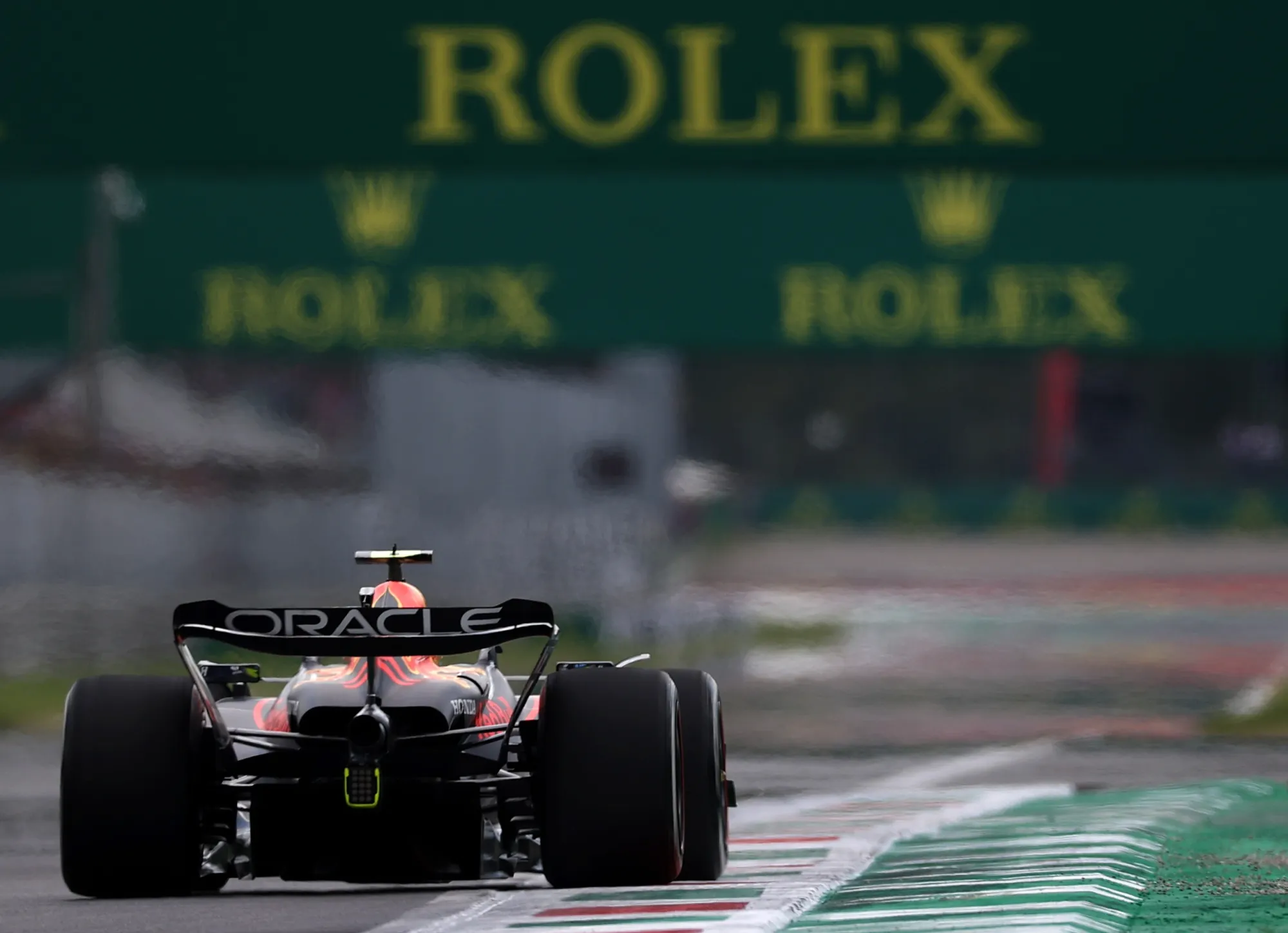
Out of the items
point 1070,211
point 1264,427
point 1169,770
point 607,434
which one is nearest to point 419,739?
point 1169,770

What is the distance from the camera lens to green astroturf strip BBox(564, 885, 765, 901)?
8.48 meters

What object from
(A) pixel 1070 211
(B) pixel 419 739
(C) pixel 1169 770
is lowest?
(C) pixel 1169 770

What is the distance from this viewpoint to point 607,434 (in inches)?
903

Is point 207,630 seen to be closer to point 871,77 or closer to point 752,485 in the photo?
point 871,77

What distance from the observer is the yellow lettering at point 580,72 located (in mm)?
19141

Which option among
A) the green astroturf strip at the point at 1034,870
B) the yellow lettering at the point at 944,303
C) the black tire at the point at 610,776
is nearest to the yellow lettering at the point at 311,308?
the yellow lettering at the point at 944,303

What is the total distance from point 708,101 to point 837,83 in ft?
3.01

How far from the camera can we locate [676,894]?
8.54m

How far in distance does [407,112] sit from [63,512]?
3.71 m

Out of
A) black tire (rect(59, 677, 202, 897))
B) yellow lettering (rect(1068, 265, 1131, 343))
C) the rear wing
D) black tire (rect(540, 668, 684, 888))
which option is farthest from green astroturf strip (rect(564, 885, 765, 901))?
yellow lettering (rect(1068, 265, 1131, 343))

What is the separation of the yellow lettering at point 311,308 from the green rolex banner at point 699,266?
14 mm

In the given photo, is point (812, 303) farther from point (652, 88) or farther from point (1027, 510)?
point (1027, 510)

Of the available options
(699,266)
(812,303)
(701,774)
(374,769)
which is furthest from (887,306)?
(374,769)

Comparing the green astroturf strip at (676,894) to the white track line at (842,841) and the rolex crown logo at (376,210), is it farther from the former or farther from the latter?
the rolex crown logo at (376,210)
